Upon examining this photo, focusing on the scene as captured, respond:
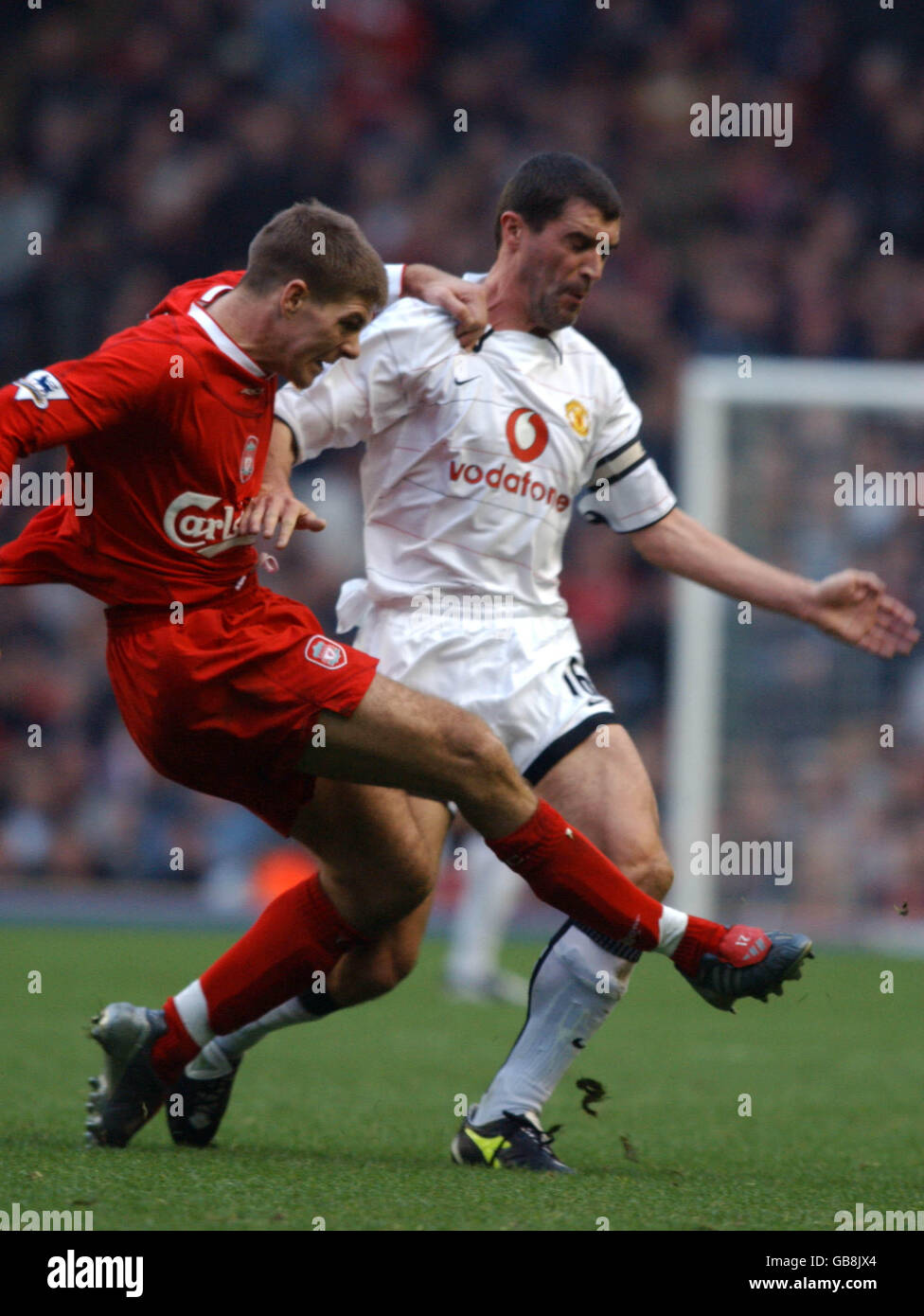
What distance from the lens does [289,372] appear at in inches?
143

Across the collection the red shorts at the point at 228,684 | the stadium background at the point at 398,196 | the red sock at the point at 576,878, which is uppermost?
the stadium background at the point at 398,196

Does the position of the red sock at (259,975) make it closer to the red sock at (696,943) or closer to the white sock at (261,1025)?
the white sock at (261,1025)

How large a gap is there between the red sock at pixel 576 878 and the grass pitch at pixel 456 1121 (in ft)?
1.72

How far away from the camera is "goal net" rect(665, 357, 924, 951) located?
9023mm

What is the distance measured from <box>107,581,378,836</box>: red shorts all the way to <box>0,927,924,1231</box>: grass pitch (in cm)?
84

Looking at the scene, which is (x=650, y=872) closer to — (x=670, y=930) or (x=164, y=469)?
(x=670, y=930)

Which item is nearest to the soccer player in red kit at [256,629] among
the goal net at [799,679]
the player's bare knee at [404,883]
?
the player's bare knee at [404,883]

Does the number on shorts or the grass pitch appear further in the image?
the number on shorts

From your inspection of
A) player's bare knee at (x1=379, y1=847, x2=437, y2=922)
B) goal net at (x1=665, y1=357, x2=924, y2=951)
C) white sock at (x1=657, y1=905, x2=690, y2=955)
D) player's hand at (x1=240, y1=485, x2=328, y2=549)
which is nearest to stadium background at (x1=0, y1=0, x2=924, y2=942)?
goal net at (x1=665, y1=357, x2=924, y2=951)

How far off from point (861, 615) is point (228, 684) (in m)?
1.50

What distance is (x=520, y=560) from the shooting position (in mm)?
4223

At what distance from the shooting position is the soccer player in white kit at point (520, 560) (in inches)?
157

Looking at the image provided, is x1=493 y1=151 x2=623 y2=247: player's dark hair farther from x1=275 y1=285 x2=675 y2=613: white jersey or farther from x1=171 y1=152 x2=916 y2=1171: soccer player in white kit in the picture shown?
x1=275 y1=285 x2=675 y2=613: white jersey
